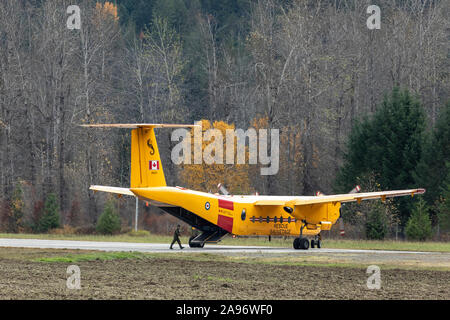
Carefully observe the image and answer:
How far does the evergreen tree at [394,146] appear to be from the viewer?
6075 cm

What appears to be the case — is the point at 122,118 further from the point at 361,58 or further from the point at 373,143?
the point at 373,143

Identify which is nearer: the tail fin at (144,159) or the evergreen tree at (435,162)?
the tail fin at (144,159)

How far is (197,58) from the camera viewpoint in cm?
9975

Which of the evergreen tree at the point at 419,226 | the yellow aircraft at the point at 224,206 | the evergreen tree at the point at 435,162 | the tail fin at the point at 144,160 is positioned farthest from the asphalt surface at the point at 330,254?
the evergreen tree at the point at 435,162

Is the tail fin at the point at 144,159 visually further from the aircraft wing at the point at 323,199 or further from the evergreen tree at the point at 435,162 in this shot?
the evergreen tree at the point at 435,162

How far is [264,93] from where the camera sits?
7181 centimetres

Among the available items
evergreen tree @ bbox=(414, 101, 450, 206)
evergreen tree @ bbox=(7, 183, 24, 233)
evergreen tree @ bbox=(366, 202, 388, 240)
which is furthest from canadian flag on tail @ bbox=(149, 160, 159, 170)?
evergreen tree @ bbox=(414, 101, 450, 206)

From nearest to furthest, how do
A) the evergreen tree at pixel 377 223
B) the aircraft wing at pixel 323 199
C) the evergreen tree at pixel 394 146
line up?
the aircraft wing at pixel 323 199 → the evergreen tree at pixel 377 223 → the evergreen tree at pixel 394 146

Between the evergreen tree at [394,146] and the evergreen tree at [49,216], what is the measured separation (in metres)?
22.0

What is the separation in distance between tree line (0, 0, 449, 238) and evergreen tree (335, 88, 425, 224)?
7.1 inches

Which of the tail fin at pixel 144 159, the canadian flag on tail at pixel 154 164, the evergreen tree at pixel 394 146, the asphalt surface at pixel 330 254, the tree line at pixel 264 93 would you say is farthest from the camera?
the tree line at pixel 264 93

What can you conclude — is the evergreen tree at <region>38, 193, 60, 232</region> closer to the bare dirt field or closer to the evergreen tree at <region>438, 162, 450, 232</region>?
the bare dirt field

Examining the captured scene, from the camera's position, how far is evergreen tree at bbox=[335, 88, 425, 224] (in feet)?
199

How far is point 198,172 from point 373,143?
50.7ft
